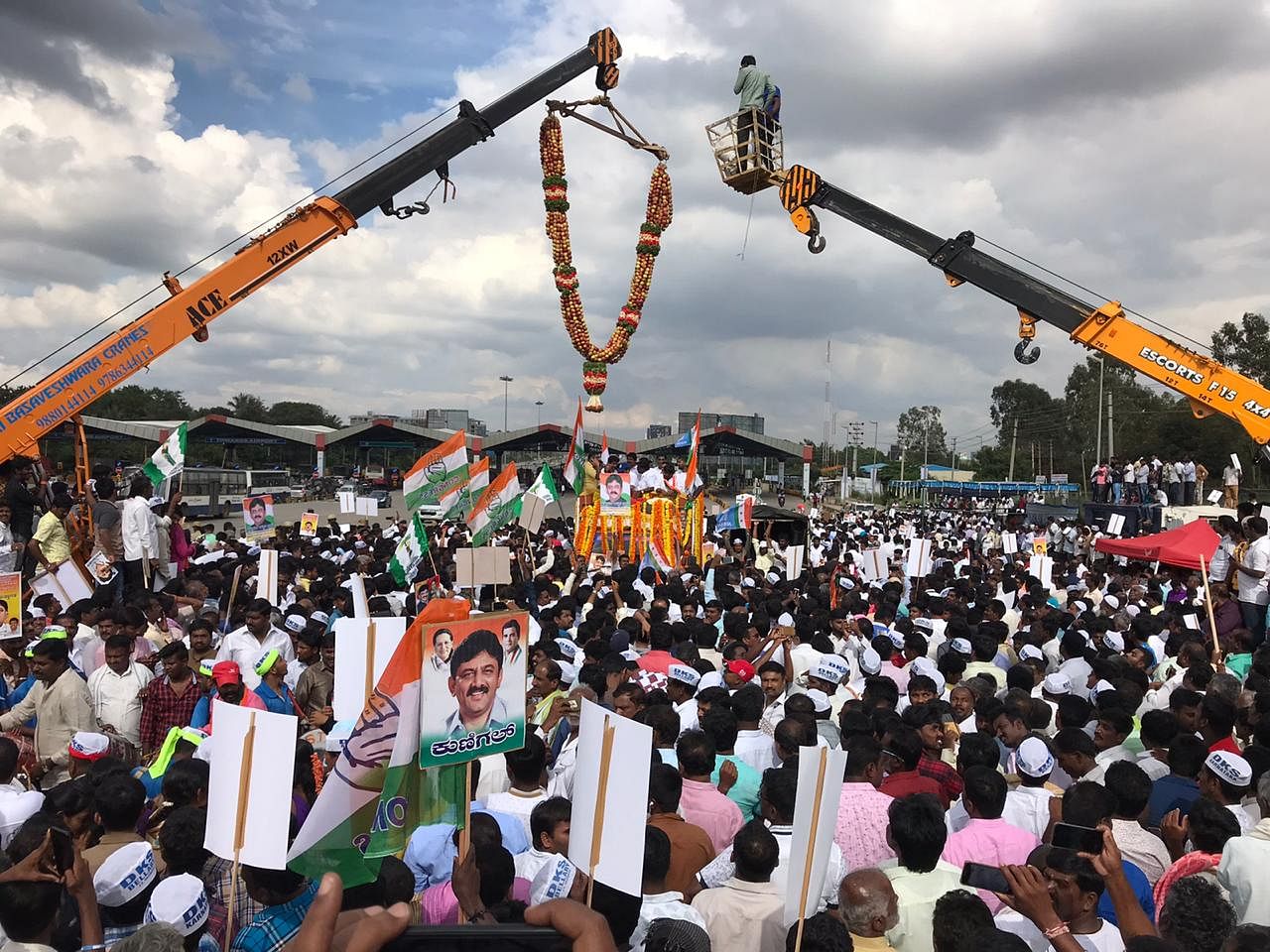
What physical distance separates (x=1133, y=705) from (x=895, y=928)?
12.3 feet

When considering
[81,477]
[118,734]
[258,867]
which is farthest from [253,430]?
[258,867]

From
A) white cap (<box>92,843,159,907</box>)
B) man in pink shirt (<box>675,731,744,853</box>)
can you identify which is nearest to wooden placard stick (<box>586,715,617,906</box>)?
man in pink shirt (<box>675,731,744,853</box>)

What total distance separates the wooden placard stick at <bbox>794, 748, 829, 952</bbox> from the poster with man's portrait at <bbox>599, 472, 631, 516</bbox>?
1518 cm

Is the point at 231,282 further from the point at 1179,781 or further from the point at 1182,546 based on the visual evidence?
the point at 1182,546

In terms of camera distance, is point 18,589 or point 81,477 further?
point 81,477

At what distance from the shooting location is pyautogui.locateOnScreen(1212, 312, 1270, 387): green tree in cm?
4338

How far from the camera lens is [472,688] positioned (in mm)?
3779

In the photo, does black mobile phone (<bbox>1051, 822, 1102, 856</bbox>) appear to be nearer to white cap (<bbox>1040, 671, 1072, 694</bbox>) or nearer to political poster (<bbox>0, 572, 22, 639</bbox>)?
white cap (<bbox>1040, 671, 1072, 694</bbox>)

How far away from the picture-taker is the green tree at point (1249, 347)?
43375 millimetres

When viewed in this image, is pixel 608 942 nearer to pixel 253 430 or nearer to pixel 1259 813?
pixel 1259 813

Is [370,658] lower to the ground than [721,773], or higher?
higher

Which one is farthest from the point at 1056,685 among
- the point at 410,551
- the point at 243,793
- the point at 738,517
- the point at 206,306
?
the point at 206,306

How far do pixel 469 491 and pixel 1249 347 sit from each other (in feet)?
152

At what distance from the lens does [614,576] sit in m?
12.4
